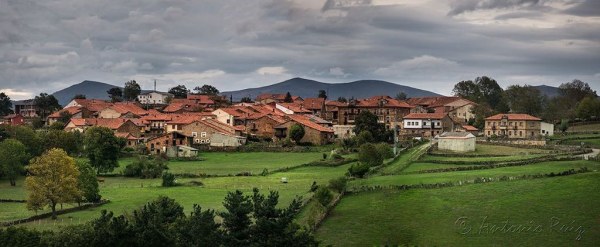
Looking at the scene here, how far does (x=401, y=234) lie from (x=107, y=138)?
153 ft

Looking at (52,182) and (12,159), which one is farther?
(12,159)

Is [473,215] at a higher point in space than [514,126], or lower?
lower

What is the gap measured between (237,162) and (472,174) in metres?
31.8

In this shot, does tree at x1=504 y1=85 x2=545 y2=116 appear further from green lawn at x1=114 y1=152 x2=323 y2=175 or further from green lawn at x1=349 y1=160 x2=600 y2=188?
green lawn at x1=349 y1=160 x2=600 y2=188

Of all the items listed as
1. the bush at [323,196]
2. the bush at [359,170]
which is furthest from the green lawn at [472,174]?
the bush at [323,196]

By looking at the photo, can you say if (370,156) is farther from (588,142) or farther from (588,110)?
(588,110)

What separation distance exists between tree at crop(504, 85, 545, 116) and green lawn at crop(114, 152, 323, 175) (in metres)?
60.8

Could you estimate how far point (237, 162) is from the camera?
267ft

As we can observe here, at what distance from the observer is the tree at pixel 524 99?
5241 inches

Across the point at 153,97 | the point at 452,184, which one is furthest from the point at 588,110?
the point at 153,97

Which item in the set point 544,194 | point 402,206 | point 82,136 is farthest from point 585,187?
point 82,136

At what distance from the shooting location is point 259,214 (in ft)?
103

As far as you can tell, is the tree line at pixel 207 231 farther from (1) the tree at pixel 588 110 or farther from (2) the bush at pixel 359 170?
(1) the tree at pixel 588 110

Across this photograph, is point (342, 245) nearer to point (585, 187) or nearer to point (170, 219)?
point (170, 219)
